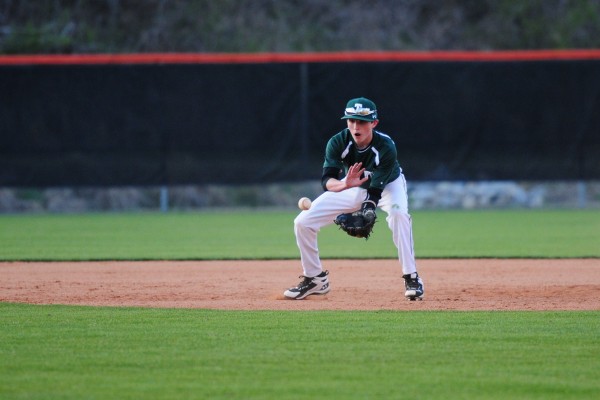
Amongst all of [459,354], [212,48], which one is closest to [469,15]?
[212,48]

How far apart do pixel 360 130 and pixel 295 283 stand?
2.10 m

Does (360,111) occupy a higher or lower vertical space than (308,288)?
higher

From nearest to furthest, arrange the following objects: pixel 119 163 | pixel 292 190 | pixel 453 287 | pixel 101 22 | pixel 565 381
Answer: pixel 565 381 → pixel 453 287 → pixel 119 163 → pixel 292 190 → pixel 101 22

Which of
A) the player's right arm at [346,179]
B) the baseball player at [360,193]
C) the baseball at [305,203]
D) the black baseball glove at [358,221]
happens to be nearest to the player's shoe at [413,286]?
the baseball player at [360,193]

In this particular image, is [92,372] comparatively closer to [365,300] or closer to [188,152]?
[365,300]

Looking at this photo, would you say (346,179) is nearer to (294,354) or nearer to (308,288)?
(308,288)

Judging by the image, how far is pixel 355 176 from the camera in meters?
8.26

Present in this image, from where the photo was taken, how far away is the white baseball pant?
8156mm

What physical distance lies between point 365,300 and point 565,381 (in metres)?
3.41

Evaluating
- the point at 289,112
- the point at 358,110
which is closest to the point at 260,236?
the point at 289,112

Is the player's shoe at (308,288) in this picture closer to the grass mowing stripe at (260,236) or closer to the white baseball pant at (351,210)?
the white baseball pant at (351,210)

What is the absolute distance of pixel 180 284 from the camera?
9.72 meters

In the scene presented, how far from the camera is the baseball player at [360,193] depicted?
26.8 ft

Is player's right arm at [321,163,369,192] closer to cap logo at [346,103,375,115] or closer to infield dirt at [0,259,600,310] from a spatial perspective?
cap logo at [346,103,375,115]
